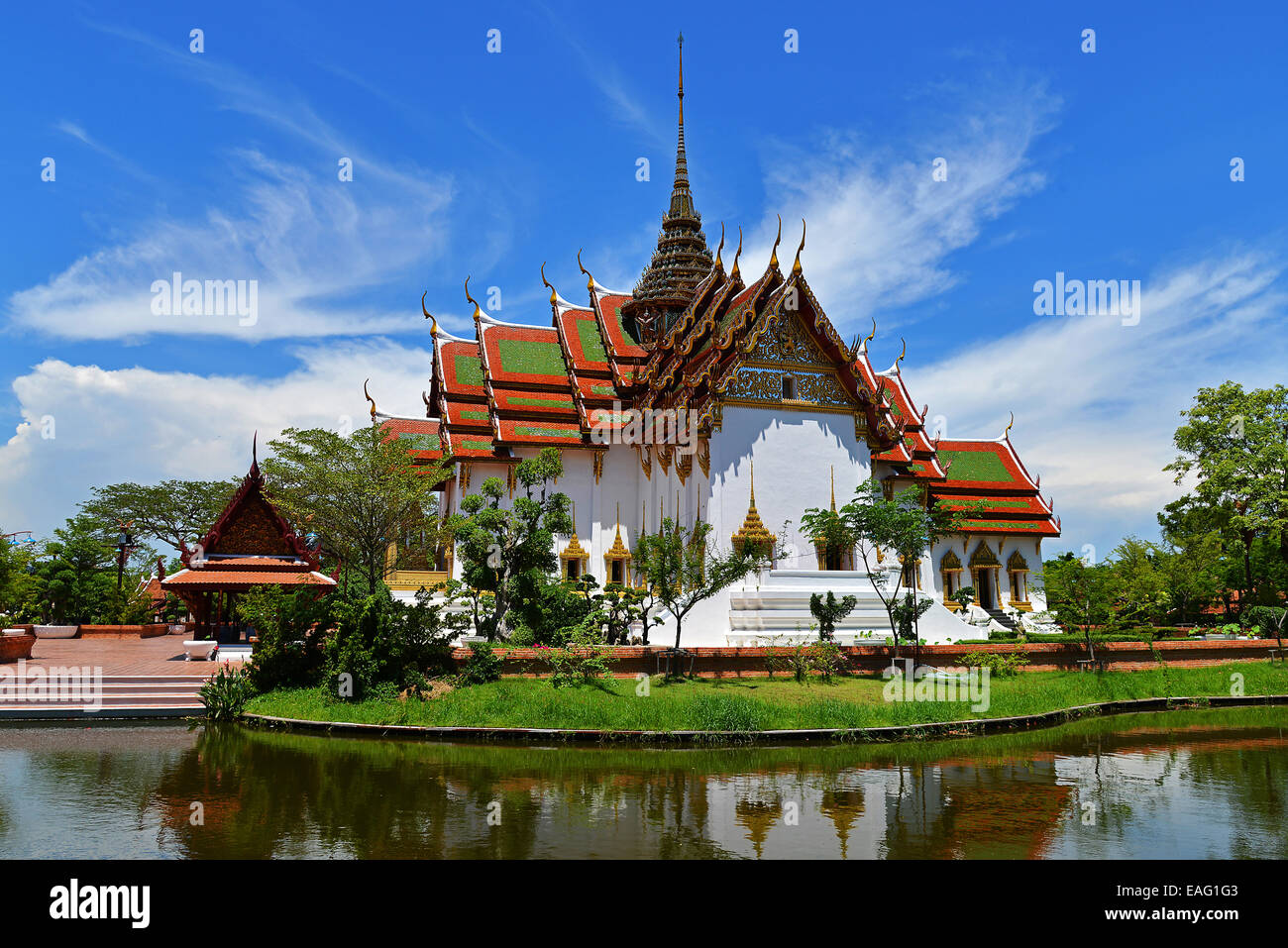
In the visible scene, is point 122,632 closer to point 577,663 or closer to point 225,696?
point 225,696

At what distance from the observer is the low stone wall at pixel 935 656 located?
47.7 feet

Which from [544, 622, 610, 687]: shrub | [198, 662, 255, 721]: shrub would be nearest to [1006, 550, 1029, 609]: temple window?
[544, 622, 610, 687]: shrub

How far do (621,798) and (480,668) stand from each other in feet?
20.7

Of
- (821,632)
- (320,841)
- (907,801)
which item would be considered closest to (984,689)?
(821,632)

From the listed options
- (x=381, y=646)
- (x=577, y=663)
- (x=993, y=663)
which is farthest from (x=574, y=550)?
(x=993, y=663)

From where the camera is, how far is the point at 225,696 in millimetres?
13133

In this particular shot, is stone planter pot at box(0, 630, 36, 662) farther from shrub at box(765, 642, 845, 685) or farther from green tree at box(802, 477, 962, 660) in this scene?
green tree at box(802, 477, 962, 660)

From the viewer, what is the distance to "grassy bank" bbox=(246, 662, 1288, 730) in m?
12.2

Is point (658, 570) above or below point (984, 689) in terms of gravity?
above

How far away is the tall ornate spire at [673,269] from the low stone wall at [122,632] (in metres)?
16.8

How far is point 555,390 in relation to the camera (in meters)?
25.9
